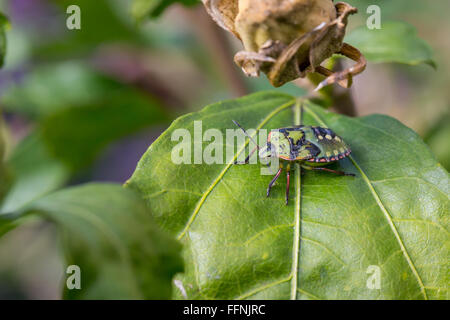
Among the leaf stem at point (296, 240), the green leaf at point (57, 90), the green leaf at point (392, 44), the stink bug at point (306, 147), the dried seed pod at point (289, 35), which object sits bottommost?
the leaf stem at point (296, 240)

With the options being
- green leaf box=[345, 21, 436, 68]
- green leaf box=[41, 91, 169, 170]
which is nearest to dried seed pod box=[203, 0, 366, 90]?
green leaf box=[345, 21, 436, 68]

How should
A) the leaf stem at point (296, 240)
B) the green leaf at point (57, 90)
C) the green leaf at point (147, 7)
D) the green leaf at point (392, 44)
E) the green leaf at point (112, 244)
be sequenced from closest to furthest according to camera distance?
the green leaf at point (112, 244)
the leaf stem at point (296, 240)
the green leaf at point (392, 44)
the green leaf at point (147, 7)
the green leaf at point (57, 90)

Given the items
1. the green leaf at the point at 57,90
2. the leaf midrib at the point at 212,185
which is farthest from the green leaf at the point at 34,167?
the leaf midrib at the point at 212,185

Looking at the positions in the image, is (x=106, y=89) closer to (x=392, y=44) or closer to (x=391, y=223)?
(x=392, y=44)

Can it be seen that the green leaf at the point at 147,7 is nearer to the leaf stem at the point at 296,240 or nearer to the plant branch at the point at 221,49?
the plant branch at the point at 221,49
